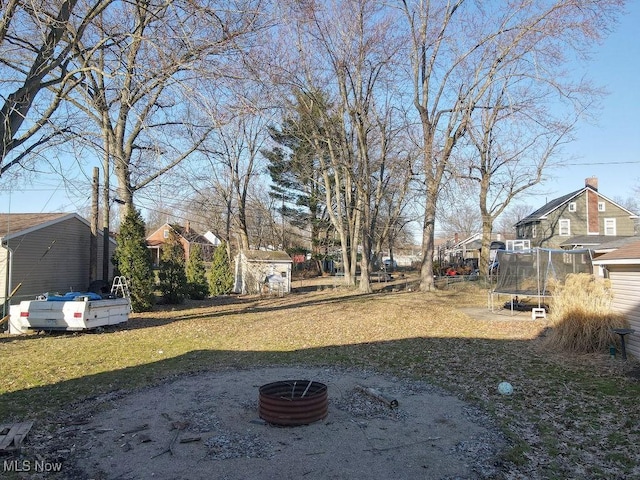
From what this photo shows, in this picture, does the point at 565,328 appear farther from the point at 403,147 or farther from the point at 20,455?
the point at 403,147

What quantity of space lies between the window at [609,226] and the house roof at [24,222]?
35.8 metres

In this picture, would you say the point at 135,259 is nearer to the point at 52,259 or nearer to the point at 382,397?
the point at 52,259

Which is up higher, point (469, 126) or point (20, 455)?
point (469, 126)

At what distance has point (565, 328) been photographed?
968cm

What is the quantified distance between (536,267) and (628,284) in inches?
265

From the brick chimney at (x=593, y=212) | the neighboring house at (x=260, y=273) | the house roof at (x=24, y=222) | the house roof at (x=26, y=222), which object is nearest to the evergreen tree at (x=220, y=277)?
the neighboring house at (x=260, y=273)

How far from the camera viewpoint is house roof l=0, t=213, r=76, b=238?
51.3 feet

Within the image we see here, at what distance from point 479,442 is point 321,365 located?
13.3 feet

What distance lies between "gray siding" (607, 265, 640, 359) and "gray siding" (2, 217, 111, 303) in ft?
54.8

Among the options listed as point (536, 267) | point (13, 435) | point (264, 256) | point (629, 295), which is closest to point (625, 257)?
point (629, 295)

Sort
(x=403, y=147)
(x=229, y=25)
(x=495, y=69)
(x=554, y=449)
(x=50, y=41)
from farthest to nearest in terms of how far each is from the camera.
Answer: (x=403, y=147), (x=495, y=69), (x=229, y=25), (x=50, y=41), (x=554, y=449)

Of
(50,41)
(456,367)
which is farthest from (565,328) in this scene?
(50,41)

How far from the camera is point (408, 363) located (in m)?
8.73

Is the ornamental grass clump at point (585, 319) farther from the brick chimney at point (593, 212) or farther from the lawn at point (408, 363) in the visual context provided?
the brick chimney at point (593, 212)
